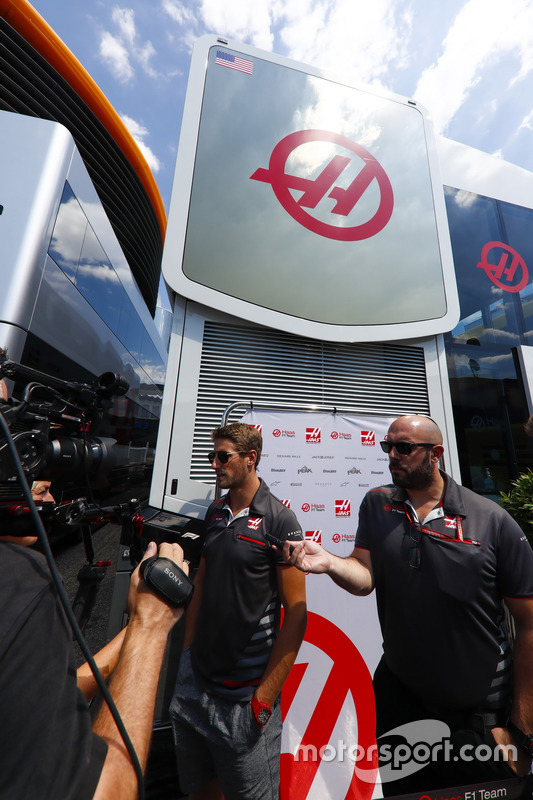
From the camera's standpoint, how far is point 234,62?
346 centimetres

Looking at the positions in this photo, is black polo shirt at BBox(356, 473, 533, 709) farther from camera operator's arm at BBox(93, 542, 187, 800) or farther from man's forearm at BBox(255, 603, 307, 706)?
camera operator's arm at BBox(93, 542, 187, 800)

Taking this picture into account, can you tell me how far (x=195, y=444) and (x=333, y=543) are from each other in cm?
144

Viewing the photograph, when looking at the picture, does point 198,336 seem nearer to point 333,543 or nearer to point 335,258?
point 335,258

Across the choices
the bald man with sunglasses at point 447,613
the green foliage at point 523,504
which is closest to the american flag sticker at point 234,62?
the bald man with sunglasses at point 447,613

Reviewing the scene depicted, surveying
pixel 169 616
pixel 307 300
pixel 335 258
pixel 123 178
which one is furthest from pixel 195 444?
pixel 123 178

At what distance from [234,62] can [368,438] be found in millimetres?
4016

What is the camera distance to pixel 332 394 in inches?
131

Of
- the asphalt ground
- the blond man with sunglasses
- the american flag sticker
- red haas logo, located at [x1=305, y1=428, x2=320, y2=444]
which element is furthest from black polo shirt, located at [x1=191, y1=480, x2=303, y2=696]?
the american flag sticker

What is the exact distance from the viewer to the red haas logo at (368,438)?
3170mm

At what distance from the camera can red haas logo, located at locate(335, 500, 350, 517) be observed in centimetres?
296

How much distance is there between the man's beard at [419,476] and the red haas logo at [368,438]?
51.9 inches

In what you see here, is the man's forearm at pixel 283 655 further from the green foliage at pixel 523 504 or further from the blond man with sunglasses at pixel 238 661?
the green foliage at pixel 523 504

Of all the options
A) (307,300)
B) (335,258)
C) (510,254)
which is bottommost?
(307,300)

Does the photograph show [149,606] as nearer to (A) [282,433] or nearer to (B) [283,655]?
(B) [283,655]
